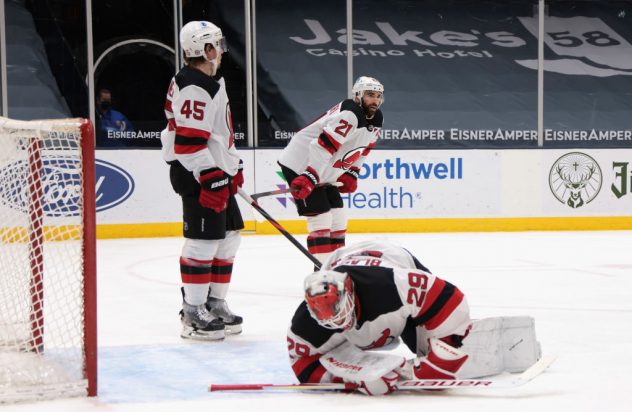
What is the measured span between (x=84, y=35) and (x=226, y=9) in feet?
5.27

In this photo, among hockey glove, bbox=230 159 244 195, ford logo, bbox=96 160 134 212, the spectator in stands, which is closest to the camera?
hockey glove, bbox=230 159 244 195

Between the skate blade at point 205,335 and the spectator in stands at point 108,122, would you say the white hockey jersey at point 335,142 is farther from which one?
the spectator in stands at point 108,122

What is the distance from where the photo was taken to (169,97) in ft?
11.9

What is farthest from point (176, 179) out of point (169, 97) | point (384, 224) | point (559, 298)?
point (384, 224)

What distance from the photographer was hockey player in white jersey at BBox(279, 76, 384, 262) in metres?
4.48

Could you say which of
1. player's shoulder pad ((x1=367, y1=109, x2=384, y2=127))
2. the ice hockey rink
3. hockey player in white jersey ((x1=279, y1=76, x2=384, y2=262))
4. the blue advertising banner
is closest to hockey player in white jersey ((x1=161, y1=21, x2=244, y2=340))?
the ice hockey rink

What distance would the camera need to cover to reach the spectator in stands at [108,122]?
880 cm

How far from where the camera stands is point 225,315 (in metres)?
3.76

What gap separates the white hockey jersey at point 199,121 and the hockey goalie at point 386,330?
3.11 feet

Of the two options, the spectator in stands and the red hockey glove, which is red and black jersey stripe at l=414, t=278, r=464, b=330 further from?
the spectator in stands

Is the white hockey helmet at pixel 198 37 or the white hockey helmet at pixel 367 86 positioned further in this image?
the white hockey helmet at pixel 367 86

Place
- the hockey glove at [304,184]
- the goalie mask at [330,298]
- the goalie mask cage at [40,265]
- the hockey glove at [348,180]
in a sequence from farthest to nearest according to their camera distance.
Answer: the hockey glove at [348,180] < the hockey glove at [304,184] < the goalie mask cage at [40,265] < the goalie mask at [330,298]

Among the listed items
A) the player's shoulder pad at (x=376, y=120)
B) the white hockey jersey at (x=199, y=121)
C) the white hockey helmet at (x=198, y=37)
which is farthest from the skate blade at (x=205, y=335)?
the player's shoulder pad at (x=376, y=120)

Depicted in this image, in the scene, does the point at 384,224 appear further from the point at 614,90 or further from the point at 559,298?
the point at 614,90
